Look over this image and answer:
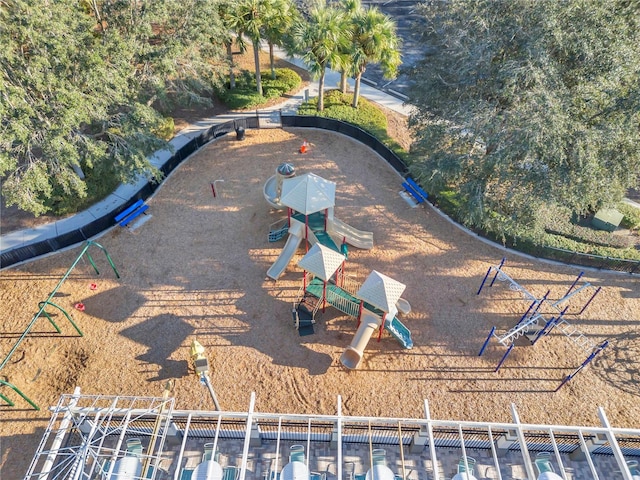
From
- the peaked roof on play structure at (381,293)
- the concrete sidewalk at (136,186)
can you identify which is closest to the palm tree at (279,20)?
the concrete sidewalk at (136,186)

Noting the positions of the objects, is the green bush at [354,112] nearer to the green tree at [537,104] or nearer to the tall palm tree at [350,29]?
the tall palm tree at [350,29]

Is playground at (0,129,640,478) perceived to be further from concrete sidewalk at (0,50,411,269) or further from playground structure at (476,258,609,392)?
concrete sidewalk at (0,50,411,269)

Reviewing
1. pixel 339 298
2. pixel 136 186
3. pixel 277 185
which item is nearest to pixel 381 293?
pixel 339 298

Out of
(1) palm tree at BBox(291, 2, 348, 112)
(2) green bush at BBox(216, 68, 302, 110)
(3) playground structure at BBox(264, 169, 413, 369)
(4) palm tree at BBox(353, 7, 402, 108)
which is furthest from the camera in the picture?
(2) green bush at BBox(216, 68, 302, 110)

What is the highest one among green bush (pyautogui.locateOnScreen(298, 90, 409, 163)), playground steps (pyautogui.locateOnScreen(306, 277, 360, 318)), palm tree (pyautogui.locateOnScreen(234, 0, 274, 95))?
palm tree (pyautogui.locateOnScreen(234, 0, 274, 95))

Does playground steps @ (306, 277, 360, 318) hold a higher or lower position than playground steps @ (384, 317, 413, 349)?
higher

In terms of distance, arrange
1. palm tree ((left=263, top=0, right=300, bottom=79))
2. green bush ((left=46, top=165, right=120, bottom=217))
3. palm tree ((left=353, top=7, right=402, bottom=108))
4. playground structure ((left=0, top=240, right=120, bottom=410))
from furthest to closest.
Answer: palm tree ((left=263, top=0, right=300, bottom=79))
palm tree ((left=353, top=7, right=402, bottom=108))
green bush ((left=46, top=165, right=120, bottom=217))
playground structure ((left=0, top=240, right=120, bottom=410))

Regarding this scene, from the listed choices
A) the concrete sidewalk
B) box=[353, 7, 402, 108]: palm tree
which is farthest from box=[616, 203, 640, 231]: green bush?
box=[353, 7, 402, 108]: palm tree

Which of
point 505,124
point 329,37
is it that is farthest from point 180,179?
point 505,124
